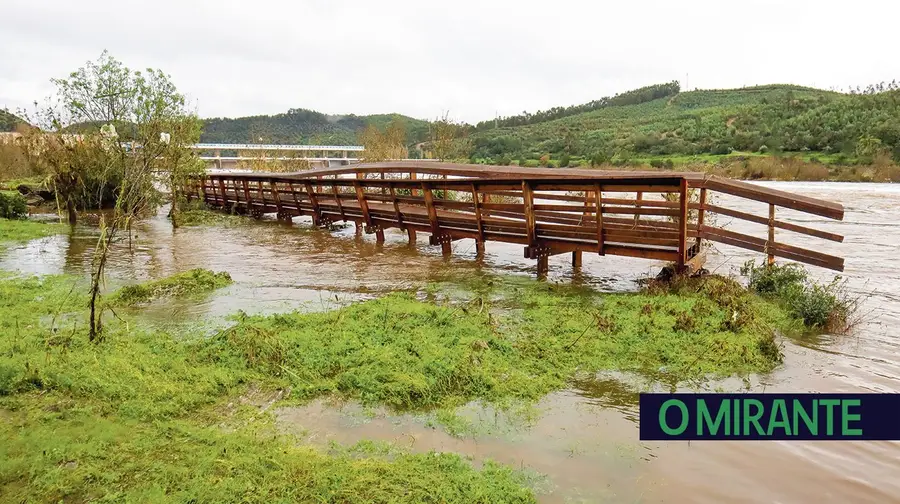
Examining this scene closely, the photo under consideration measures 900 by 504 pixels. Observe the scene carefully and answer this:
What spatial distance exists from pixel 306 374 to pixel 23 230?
12440 mm

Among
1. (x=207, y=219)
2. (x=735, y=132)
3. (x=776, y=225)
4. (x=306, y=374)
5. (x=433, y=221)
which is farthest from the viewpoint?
(x=735, y=132)

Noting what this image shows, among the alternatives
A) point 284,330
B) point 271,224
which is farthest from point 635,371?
point 271,224

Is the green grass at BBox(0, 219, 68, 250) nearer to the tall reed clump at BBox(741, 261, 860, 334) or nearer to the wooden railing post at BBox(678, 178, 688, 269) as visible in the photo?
the wooden railing post at BBox(678, 178, 688, 269)

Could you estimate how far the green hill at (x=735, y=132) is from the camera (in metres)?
38.3

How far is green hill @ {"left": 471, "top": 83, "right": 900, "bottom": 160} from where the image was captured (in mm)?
38281

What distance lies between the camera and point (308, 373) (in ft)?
14.7

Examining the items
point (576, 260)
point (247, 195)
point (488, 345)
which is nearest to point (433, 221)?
point (576, 260)

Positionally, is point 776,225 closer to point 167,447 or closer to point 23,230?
point 167,447

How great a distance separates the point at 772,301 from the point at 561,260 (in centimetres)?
403

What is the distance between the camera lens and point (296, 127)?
113 metres

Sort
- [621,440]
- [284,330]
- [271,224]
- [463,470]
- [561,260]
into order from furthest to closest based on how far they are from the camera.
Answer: [271,224], [561,260], [284,330], [621,440], [463,470]

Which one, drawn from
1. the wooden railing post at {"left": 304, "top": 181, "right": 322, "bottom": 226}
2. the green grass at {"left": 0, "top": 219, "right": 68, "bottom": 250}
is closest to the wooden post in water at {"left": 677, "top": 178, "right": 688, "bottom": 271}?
the wooden railing post at {"left": 304, "top": 181, "right": 322, "bottom": 226}

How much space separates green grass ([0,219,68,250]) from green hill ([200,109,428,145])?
81.5 meters

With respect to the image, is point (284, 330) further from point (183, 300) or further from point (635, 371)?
point (635, 371)
